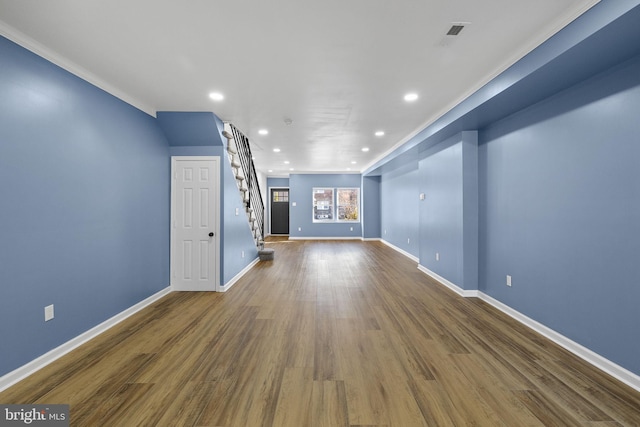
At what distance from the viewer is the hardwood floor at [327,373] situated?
5.41ft

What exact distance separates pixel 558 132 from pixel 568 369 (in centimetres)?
219

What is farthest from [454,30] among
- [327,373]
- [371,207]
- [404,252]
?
[371,207]

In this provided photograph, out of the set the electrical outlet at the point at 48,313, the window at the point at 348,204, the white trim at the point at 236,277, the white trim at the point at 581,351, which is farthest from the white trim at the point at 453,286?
the window at the point at 348,204

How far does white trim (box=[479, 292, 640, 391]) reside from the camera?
1.90 metres

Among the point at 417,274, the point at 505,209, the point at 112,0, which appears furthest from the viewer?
the point at 417,274

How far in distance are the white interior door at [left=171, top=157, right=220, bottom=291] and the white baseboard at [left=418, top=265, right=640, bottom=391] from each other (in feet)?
13.2

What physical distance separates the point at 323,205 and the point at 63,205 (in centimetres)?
816

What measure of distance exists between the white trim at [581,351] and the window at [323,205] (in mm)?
7241

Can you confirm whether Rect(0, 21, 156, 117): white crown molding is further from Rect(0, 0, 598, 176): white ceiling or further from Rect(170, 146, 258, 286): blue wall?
Rect(170, 146, 258, 286): blue wall

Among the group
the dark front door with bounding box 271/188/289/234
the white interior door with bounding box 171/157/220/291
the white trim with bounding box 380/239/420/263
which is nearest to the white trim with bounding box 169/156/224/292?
the white interior door with bounding box 171/157/220/291

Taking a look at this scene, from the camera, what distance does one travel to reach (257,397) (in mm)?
1809

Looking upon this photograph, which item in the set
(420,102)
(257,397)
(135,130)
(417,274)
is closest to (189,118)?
(135,130)

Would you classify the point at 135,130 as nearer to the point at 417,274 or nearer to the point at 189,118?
the point at 189,118

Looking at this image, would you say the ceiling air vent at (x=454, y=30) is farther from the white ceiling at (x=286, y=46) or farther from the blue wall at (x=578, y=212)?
the blue wall at (x=578, y=212)
